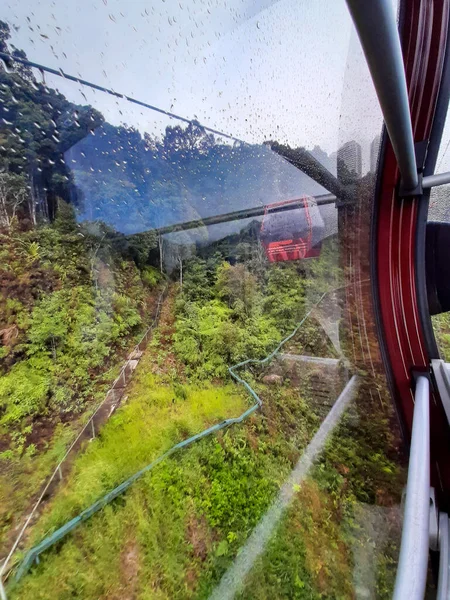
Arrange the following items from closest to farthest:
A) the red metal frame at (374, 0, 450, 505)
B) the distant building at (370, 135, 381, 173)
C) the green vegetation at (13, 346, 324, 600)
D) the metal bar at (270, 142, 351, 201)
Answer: the green vegetation at (13, 346, 324, 600), the red metal frame at (374, 0, 450, 505), the distant building at (370, 135, 381, 173), the metal bar at (270, 142, 351, 201)

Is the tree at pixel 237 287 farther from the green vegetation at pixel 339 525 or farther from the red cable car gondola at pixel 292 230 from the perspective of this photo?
the green vegetation at pixel 339 525

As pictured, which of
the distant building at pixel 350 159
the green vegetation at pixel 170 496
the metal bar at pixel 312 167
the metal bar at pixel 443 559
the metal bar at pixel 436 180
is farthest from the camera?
the metal bar at pixel 312 167

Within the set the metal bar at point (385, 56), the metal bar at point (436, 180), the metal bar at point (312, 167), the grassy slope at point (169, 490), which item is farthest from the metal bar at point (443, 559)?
the metal bar at point (312, 167)

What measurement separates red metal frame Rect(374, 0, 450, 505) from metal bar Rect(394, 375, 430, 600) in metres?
0.31

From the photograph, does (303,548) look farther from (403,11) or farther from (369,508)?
(403,11)

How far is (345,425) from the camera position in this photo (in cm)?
125

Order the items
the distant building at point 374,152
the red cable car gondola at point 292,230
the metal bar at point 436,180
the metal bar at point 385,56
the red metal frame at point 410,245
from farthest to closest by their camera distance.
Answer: the red cable car gondola at point 292,230 → the distant building at point 374,152 → the metal bar at point 436,180 → the red metal frame at point 410,245 → the metal bar at point 385,56

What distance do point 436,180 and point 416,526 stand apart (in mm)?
1283

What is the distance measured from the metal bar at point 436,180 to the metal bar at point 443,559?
1.25 metres

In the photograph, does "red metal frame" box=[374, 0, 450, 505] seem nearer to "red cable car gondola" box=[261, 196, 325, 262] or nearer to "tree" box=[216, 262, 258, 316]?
"red cable car gondola" box=[261, 196, 325, 262]

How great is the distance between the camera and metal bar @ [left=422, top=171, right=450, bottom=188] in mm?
1102

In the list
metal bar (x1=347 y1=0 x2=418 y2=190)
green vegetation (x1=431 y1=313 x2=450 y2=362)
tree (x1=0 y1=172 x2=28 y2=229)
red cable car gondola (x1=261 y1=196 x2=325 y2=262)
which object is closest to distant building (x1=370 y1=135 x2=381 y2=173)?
red cable car gondola (x1=261 y1=196 x2=325 y2=262)

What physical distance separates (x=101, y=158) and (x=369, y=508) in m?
1.94

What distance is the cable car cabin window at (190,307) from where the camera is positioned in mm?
825
